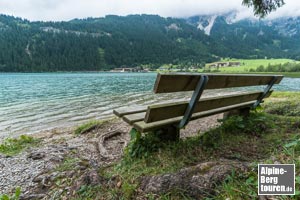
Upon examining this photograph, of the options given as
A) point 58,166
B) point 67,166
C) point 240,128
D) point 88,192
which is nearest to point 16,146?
point 58,166

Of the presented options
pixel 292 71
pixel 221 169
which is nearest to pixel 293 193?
pixel 221 169

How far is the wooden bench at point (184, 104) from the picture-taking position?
105 inches

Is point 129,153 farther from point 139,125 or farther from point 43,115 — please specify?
point 43,115

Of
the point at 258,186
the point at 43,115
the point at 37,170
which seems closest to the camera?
the point at 258,186

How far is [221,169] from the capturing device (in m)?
2.65

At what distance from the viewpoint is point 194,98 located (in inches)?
122

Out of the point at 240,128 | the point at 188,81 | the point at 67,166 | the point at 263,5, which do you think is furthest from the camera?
the point at 263,5

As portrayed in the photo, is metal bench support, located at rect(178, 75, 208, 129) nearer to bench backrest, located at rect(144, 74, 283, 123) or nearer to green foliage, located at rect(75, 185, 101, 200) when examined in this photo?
bench backrest, located at rect(144, 74, 283, 123)

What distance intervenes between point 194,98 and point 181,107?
24 centimetres

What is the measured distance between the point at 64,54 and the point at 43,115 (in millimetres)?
147682

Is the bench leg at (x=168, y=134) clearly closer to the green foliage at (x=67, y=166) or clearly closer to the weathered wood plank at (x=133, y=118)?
the weathered wood plank at (x=133, y=118)

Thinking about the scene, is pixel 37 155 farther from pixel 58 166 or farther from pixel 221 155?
pixel 221 155

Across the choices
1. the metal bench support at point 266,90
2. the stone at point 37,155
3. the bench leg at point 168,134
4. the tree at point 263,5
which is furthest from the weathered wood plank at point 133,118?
the tree at point 263,5

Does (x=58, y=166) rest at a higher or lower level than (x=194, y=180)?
lower
